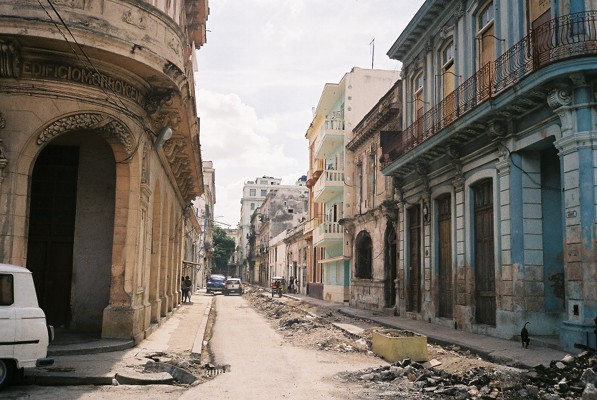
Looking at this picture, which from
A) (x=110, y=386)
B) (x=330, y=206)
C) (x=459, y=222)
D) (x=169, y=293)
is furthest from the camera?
(x=330, y=206)

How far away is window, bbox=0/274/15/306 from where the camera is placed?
24.2ft

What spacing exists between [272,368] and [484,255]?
6.96m

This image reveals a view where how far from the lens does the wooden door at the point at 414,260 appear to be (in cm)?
1942

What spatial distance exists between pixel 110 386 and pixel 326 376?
3.35 metres

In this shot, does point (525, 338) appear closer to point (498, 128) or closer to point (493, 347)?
point (493, 347)

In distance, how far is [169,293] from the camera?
68.7ft

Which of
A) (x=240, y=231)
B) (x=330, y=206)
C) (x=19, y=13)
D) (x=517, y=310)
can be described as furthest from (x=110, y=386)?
(x=240, y=231)

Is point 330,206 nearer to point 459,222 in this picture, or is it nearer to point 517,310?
point 459,222

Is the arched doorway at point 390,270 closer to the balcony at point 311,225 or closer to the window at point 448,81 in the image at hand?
the window at point 448,81

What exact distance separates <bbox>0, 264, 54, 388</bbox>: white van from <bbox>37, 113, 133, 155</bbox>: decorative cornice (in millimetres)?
3322

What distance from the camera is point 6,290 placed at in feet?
24.4

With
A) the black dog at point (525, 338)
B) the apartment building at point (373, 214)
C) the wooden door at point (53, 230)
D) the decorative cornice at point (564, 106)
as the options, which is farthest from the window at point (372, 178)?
the wooden door at point (53, 230)

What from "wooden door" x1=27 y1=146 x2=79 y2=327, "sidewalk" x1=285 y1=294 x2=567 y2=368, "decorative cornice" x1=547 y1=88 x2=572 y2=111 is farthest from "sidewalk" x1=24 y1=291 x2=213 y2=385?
"decorative cornice" x1=547 y1=88 x2=572 y2=111

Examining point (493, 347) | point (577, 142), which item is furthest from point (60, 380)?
point (577, 142)
